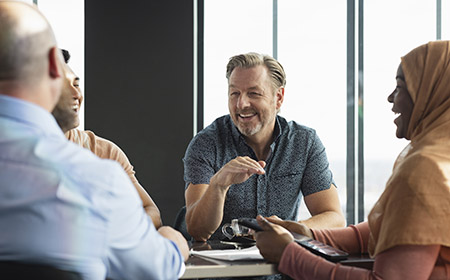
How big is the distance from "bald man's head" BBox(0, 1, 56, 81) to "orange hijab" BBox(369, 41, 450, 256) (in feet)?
3.69

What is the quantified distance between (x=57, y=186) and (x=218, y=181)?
161 centimetres

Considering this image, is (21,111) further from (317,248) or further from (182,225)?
(182,225)

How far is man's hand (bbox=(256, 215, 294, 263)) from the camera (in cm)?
197

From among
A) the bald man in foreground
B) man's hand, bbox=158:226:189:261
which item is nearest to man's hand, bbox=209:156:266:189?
man's hand, bbox=158:226:189:261

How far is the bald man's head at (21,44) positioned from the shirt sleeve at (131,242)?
0.91ft

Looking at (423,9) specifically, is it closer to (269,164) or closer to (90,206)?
(269,164)

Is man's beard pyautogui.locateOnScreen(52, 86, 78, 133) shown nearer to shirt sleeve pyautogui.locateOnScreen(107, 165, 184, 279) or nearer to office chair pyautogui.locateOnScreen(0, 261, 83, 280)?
shirt sleeve pyautogui.locateOnScreen(107, 165, 184, 279)

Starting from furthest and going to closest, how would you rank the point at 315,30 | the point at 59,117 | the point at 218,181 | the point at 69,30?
the point at 315,30 → the point at 69,30 → the point at 218,181 → the point at 59,117

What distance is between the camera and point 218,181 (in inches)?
107

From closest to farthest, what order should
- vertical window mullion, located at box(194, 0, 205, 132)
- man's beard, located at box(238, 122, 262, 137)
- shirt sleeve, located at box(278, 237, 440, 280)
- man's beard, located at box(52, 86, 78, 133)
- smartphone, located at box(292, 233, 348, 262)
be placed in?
shirt sleeve, located at box(278, 237, 440, 280) → smartphone, located at box(292, 233, 348, 262) → man's beard, located at box(52, 86, 78, 133) → man's beard, located at box(238, 122, 262, 137) → vertical window mullion, located at box(194, 0, 205, 132)

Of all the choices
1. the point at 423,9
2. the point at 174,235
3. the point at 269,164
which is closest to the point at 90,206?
the point at 174,235

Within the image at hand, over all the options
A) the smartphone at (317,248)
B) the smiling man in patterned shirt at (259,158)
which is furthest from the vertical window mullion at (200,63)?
the smartphone at (317,248)

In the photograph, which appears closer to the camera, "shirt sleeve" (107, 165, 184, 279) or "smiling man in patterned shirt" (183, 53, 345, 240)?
"shirt sleeve" (107, 165, 184, 279)

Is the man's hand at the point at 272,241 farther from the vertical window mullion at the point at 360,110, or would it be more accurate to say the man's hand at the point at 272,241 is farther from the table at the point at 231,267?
the vertical window mullion at the point at 360,110
